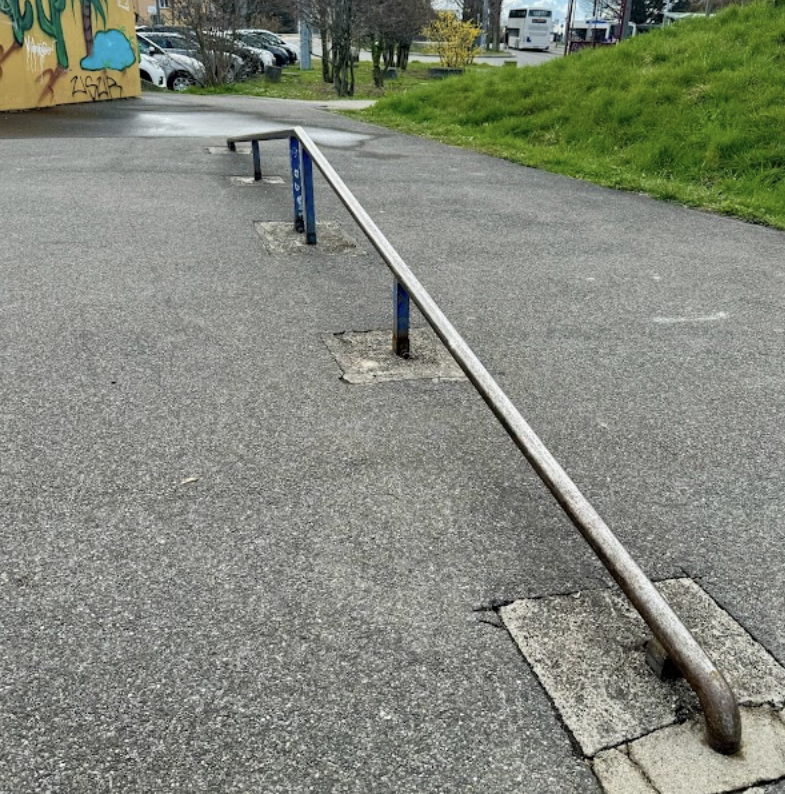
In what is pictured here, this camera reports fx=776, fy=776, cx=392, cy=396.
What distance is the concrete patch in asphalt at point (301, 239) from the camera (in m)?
6.08

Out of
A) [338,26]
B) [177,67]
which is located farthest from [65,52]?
[338,26]

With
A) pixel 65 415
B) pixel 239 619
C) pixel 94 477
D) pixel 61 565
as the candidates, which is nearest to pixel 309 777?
pixel 239 619

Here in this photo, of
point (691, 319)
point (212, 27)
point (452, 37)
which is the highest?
point (212, 27)

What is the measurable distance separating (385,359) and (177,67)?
21.8 m

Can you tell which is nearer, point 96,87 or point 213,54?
point 96,87

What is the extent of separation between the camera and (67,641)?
216cm

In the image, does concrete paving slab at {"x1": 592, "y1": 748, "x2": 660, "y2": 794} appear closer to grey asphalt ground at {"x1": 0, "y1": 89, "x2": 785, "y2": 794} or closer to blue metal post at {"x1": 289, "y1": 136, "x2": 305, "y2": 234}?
grey asphalt ground at {"x1": 0, "y1": 89, "x2": 785, "y2": 794}

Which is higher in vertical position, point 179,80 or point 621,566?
point 621,566

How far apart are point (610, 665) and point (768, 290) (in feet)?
14.0

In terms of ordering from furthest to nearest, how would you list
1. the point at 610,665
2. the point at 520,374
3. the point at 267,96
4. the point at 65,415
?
the point at 267,96 < the point at 520,374 < the point at 65,415 < the point at 610,665

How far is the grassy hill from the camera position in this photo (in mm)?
8930

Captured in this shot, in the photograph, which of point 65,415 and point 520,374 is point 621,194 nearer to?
point 520,374

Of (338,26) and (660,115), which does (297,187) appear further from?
(338,26)

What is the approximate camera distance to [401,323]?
4.02 metres
